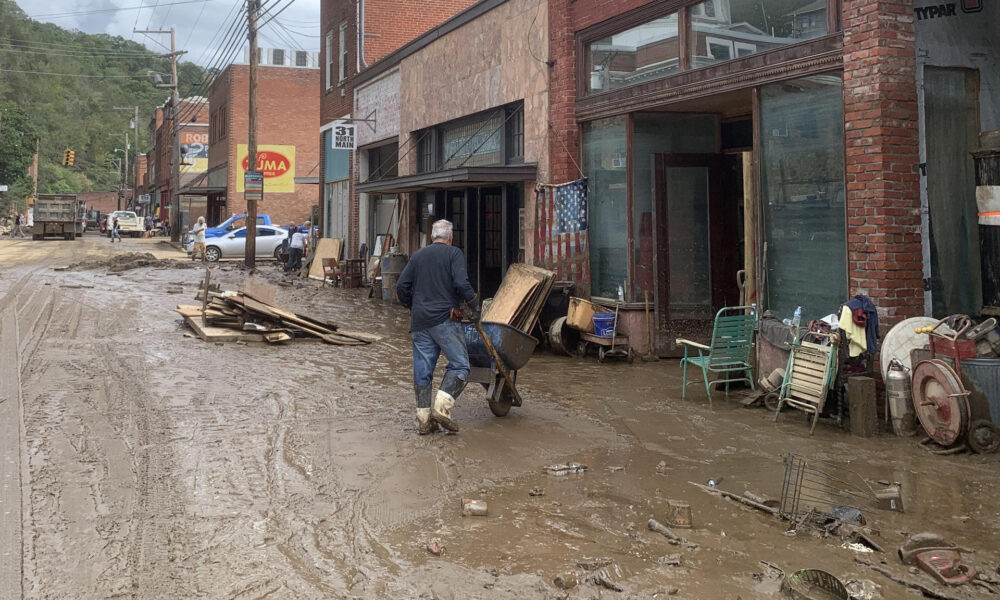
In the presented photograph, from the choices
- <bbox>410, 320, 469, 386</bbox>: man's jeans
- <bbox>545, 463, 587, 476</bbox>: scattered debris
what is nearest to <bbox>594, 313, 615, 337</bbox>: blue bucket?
<bbox>410, 320, 469, 386</bbox>: man's jeans

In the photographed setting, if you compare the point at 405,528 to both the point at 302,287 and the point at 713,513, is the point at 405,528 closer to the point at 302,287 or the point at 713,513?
the point at 713,513

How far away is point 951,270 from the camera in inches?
320

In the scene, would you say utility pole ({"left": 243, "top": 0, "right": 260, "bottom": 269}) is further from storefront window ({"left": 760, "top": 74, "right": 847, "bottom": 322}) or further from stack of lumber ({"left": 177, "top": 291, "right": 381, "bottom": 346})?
storefront window ({"left": 760, "top": 74, "right": 847, "bottom": 322})

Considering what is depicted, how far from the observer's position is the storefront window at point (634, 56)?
1105cm

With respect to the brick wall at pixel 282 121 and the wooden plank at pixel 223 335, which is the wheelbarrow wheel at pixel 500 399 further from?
the brick wall at pixel 282 121

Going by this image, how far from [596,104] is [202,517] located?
29.6 ft

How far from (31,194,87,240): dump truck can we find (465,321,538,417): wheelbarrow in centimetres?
4903

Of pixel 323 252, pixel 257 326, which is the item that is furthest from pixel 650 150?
pixel 323 252

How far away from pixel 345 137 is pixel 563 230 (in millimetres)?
11702

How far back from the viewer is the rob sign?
23281mm

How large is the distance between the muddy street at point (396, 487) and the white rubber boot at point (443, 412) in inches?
5.7

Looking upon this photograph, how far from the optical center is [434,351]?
766cm

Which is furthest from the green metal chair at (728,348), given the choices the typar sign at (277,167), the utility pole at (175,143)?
the utility pole at (175,143)

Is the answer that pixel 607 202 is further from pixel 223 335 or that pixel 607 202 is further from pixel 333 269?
pixel 333 269
